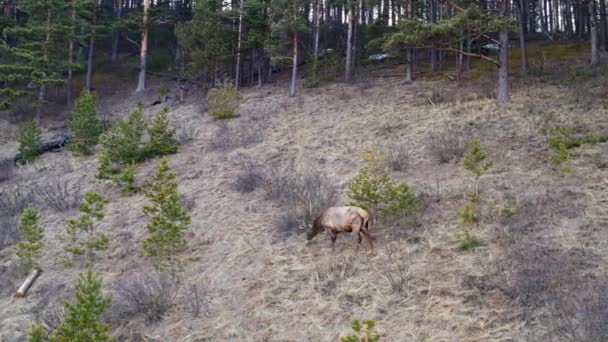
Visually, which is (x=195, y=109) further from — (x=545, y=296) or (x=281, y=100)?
(x=545, y=296)

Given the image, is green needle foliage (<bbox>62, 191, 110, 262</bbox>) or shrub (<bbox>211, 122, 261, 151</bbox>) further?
shrub (<bbox>211, 122, 261, 151</bbox>)

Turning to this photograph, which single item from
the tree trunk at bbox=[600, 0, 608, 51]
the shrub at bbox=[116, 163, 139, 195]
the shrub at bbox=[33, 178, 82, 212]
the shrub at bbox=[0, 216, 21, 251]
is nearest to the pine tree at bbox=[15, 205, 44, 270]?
the shrub at bbox=[0, 216, 21, 251]

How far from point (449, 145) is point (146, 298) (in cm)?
858

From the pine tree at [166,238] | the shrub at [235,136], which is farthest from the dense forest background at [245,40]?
the pine tree at [166,238]

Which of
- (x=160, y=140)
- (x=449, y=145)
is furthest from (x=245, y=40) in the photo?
(x=449, y=145)

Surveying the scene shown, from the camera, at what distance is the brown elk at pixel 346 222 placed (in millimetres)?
8516

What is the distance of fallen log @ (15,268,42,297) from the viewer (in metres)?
9.30

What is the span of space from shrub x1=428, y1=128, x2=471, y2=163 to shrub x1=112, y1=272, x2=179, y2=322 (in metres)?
7.50

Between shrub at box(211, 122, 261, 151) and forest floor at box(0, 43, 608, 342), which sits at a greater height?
shrub at box(211, 122, 261, 151)

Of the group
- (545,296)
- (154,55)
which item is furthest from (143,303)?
(154,55)

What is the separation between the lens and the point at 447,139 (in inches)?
544

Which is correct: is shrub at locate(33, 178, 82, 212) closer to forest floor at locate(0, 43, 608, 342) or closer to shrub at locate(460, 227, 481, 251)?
forest floor at locate(0, 43, 608, 342)

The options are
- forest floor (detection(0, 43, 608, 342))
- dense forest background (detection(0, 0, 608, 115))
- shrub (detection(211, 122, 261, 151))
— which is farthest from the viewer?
dense forest background (detection(0, 0, 608, 115))

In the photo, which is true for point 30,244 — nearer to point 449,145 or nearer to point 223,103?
point 449,145
